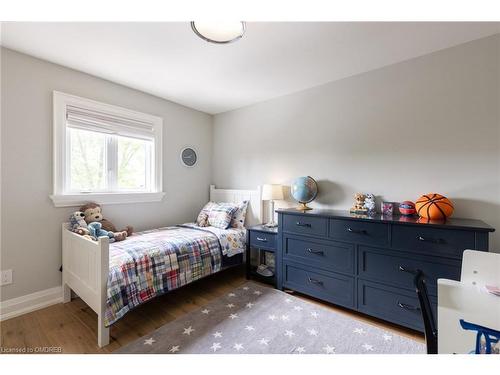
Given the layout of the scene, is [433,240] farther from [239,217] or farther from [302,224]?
[239,217]

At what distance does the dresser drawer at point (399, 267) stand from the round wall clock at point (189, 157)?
8.16 ft

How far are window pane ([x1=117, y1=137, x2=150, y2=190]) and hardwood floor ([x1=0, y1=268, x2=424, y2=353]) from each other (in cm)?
132

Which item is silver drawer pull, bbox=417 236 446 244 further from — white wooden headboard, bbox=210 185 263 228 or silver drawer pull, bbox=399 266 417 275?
white wooden headboard, bbox=210 185 263 228

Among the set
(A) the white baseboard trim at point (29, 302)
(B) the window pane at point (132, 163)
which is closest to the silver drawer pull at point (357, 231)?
(B) the window pane at point (132, 163)

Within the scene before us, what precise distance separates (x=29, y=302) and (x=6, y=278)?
0.29 m

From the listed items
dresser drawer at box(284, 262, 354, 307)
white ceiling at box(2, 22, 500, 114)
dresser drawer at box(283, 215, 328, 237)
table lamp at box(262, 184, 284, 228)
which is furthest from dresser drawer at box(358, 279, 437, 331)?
white ceiling at box(2, 22, 500, 114)

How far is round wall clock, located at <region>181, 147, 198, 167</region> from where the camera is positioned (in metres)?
3.28

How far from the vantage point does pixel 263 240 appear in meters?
2.59

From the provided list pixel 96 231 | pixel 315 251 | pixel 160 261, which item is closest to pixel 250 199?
pixel 315 251

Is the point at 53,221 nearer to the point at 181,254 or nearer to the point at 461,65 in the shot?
the point at 181,254

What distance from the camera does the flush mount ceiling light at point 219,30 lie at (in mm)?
1411

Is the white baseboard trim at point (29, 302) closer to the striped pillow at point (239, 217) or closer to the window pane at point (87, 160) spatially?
the window pane at point (87, 160)
